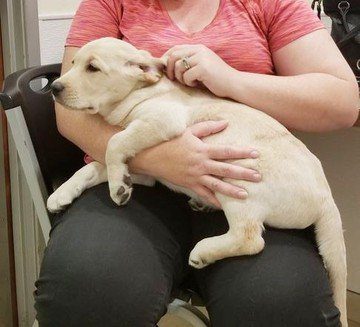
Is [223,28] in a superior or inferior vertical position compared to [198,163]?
superior

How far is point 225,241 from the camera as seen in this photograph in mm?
842

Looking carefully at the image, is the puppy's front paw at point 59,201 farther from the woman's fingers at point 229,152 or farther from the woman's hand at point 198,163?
the woman's fingers at point 229,152

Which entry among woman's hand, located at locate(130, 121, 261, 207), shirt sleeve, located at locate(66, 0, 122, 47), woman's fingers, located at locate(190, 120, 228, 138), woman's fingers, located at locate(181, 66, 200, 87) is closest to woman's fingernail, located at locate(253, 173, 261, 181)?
woman's hand, located at locate(130, 121, 261, 207)

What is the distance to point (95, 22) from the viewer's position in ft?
3.49

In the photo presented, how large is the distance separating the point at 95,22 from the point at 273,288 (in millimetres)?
639

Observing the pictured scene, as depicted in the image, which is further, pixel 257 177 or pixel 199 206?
pixel 199 206

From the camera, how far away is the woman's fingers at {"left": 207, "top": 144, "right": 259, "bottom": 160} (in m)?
0.88

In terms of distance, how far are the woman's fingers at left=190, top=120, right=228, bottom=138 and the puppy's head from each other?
132mm

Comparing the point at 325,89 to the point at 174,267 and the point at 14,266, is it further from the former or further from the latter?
the point at 14,266

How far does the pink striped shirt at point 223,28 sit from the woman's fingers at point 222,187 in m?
0.29

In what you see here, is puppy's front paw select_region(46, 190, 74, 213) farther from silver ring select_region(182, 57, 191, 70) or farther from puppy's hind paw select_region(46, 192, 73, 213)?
silver ring select_region(182, 57, 191, 70)

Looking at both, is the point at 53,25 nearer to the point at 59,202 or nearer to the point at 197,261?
the point at 59,202

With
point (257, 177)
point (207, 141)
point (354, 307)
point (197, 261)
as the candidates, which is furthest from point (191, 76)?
point (354, 307)

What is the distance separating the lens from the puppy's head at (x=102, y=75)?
0.94 metres
